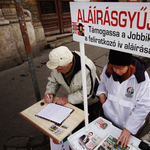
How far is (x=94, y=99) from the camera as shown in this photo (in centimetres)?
219

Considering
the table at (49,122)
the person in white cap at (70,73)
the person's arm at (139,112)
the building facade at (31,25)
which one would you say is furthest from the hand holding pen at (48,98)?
the building facade at (31,25)

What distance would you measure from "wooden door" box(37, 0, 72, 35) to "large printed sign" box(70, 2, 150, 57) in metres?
6.41

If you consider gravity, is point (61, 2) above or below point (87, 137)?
above

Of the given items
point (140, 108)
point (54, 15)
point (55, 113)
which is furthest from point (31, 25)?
point (140, 108)

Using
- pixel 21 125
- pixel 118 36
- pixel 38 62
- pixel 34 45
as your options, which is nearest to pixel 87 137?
pixel 118 36

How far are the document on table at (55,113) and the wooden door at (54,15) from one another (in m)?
5.98

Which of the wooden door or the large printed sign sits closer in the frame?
the large printed sign

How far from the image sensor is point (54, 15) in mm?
7297

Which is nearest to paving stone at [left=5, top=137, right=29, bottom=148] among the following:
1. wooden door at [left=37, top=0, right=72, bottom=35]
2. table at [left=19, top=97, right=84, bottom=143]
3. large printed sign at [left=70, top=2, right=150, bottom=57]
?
table at [left=19, top=97, right=84, bottom=143]

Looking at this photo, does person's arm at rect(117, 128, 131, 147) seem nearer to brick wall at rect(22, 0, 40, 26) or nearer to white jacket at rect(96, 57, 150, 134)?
white jacket at rect(96, 57, 150, 134)

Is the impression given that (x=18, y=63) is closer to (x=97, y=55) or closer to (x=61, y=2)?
(x=97, y=55)

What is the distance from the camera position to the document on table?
1.68m

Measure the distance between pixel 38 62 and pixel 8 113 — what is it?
2887 mm

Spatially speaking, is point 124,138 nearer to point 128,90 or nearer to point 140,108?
point 140,108
